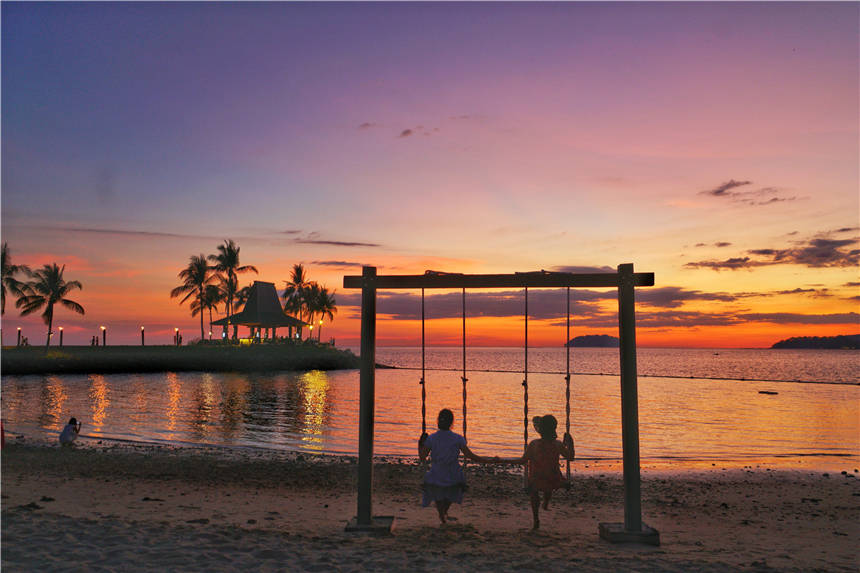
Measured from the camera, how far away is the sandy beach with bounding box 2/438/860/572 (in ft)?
21.6

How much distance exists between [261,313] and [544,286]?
8015 cm

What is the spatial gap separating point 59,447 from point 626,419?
16.7 meters

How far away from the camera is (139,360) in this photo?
244 ft

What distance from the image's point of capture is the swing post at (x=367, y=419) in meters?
8.05

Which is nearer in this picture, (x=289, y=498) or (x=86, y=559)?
(x=86, y=559)

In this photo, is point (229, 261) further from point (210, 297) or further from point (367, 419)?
point (367, 419)

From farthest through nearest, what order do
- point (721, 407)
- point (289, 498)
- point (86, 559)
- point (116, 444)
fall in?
point (721, 407)
point (116, 444)
point (289, 498)
point (86, 559)

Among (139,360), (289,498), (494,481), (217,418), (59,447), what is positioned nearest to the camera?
(289,498)

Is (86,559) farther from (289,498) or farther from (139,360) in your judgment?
(139,360)

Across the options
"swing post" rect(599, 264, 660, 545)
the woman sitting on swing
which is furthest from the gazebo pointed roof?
"swing post" rect(599, 264, 660, 545)

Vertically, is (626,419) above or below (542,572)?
above

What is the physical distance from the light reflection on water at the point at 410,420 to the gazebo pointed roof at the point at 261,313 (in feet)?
115

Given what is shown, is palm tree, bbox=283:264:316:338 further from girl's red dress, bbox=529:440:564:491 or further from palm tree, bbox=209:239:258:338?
girl's red dress, bbox=529:440:564:491

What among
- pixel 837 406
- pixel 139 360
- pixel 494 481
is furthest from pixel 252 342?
pixel 494 481
